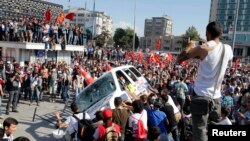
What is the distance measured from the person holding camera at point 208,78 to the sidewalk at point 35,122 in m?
8.05

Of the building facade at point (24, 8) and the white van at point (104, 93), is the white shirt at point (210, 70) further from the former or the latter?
the building facade at point (24, 8)

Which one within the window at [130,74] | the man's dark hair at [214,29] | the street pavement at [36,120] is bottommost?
the street pavement at [36,120]

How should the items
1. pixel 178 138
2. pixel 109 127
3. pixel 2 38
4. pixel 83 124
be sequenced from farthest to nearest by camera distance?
pixel 2 38 → pixel 178 138 → pixel 83 124 → pixel 109 127

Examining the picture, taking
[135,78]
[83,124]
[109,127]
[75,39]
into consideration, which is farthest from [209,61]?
[75,39]

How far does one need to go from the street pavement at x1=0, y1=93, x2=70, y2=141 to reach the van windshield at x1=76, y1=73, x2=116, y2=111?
1.51 m

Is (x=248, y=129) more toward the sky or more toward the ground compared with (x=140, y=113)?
more toward the sky

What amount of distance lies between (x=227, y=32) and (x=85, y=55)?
89842mm

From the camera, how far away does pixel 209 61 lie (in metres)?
4.21

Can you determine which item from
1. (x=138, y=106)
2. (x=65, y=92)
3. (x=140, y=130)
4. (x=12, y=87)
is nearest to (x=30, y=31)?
(x=65, y=92)

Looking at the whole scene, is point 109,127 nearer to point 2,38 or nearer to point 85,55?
point 2,38

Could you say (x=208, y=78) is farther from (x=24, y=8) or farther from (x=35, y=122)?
(x=24, y=8)

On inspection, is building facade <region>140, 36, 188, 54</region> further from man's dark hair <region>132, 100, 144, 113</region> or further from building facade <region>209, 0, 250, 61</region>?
man's dark hair <region>132, 100, 144, 113</region>

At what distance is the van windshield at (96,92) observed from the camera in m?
11.0

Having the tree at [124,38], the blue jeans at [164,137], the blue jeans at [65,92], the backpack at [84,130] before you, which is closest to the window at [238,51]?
the tree at [124,38]
